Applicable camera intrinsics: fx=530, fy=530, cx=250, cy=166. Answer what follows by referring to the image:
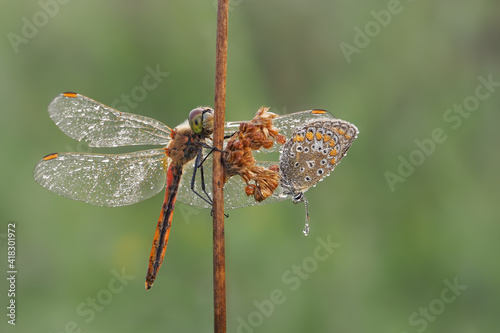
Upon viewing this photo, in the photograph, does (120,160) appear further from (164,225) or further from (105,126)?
(164,225)

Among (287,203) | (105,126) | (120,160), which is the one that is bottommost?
(287,203)

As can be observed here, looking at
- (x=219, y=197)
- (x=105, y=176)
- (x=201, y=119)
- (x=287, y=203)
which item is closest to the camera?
(x=219, y=197)

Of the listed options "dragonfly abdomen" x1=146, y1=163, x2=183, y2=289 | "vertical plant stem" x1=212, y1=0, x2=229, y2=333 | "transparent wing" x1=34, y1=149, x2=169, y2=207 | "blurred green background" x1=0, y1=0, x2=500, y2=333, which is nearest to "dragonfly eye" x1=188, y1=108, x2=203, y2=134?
"dragonfly abdomen" x1=146, y1=163, x2=183, y2=289

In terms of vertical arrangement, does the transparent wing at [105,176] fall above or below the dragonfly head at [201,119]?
below

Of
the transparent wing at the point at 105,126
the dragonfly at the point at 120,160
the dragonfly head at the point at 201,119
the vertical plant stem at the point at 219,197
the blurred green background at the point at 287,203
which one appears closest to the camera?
the vertical plant stem at the point at 219,197

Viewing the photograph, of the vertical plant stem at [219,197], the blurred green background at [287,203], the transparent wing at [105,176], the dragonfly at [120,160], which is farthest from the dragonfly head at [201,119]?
the blurred green background at [287,203]

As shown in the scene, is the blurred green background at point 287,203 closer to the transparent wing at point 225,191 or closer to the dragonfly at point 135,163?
the transparent wing at point 225,191

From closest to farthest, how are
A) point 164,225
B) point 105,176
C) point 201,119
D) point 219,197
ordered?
point 219,197 → point 201,119 → point 164,225 → point 105,176

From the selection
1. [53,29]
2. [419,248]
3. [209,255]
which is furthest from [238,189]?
[53,29]

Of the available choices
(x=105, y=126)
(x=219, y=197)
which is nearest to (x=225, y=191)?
(x=105, y=126)
